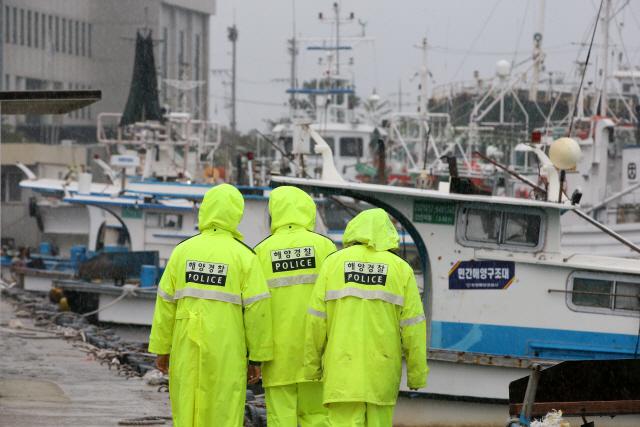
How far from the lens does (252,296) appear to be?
4.70 metres

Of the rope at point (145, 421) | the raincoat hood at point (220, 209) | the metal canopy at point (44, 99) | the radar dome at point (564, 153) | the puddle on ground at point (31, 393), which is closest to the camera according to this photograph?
the raincoat hood at point (220, 209)

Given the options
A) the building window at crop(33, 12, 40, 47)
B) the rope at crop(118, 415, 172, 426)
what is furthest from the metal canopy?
the building window at crop(33, 12, 40, 47)

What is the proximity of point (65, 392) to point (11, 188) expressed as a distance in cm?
2540

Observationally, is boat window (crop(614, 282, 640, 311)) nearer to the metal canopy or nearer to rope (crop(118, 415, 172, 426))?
rope (crop(118, 415, 172, 426))

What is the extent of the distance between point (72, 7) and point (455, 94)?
21.4 meters

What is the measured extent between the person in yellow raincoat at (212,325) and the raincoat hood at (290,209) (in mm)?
503

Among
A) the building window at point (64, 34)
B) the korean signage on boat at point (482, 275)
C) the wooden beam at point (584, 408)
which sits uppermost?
the building window at point (64, 34)

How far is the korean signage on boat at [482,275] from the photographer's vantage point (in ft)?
24.3

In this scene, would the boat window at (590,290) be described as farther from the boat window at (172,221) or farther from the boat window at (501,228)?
the boat window at (172,221)

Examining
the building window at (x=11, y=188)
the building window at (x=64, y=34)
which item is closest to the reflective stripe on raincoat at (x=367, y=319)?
the building window at (x=11, y=188)

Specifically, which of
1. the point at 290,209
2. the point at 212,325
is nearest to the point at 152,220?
the point at 290,209

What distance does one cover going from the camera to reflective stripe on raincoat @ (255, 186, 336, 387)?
5.02m

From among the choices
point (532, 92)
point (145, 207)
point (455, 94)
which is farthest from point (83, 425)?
point (455, 94)

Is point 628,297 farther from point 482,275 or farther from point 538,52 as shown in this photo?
point 538,52
